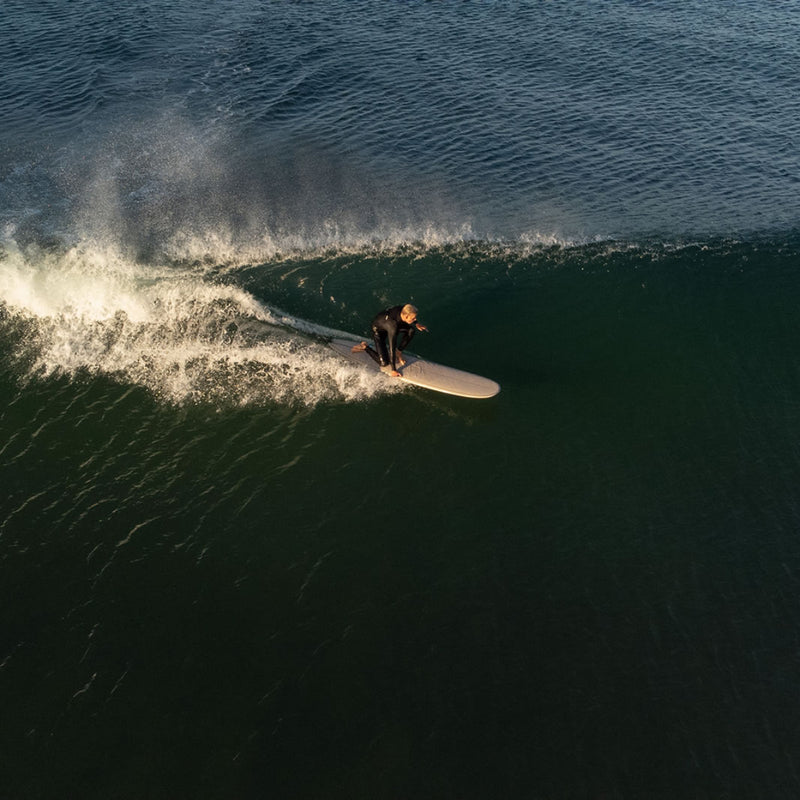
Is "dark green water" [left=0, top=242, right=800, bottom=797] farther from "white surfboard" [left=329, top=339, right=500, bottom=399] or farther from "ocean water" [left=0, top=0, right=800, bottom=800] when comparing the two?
"white surfboard" [left=329, top=339, right=500, bottom=399]

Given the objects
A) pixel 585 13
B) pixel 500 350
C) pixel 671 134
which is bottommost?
pixel 500 350

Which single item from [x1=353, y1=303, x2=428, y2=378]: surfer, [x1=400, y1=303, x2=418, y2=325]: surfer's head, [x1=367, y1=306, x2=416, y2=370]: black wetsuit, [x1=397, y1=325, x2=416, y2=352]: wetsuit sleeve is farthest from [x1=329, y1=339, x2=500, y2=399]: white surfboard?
[x1=400, y1=303, x2=418, y2=325]: surfer's head

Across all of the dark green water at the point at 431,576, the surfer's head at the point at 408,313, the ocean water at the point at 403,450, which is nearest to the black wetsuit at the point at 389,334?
the surfer's head at the point at 408,313

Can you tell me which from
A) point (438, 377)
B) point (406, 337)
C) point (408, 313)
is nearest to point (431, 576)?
point (438, 377)

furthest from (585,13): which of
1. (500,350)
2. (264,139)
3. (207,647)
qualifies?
(207,647)

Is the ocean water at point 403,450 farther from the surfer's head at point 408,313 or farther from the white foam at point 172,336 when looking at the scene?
the surfer's head at point 408,313

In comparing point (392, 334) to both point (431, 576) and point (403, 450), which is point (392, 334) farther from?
point (431, 576)

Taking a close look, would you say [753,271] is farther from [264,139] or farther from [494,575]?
[264,139]

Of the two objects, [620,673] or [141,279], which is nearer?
[620,673]
